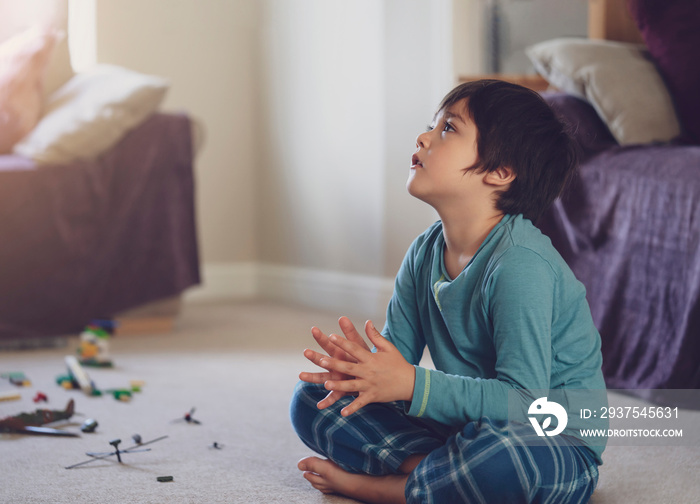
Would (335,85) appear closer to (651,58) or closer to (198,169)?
(198,169)

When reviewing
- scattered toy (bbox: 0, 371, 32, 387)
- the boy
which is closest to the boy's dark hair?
the boy

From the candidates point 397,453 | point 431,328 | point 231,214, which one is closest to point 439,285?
point 431,328

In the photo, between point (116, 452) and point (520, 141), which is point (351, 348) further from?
point (116, 452)

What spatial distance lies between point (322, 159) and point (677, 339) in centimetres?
174

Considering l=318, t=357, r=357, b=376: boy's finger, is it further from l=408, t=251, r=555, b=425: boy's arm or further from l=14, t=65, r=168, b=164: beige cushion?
l=14, t=65, r=168, b=164: beige cushion

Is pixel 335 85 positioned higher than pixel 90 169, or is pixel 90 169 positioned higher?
pixel 335 85

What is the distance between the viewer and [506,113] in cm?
103

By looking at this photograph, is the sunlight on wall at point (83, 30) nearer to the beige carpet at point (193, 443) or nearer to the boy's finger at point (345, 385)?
the beige carpet at point (193, 443)

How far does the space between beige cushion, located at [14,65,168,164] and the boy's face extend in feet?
4.93

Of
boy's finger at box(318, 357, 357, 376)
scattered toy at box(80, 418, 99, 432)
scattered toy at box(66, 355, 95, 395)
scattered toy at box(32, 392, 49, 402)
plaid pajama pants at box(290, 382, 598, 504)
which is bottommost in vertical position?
scattered toy at box(66, 355, 95, 395)

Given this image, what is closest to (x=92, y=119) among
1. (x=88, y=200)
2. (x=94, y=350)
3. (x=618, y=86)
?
(x=88, y=200)

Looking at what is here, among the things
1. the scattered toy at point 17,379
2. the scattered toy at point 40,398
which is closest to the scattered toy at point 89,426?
the scattered toy at point 40,398

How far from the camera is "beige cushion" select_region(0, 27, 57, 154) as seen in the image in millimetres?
2426

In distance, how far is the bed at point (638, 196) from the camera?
1476 millimetres
